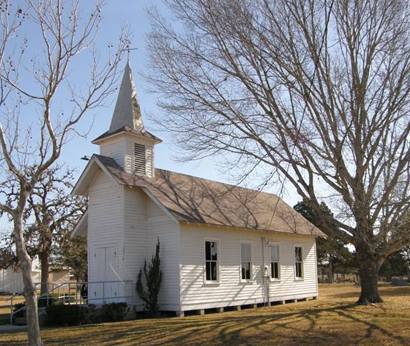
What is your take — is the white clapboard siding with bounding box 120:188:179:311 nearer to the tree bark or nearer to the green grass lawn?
the green grass lawn

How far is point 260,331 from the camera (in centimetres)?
1534

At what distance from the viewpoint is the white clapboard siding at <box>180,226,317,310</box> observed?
74.9 ft

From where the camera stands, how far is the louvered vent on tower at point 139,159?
24625mm

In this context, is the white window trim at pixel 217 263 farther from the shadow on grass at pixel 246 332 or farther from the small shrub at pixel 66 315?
the small shrub at pixel 66 315

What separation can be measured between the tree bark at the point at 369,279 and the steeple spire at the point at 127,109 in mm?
11570

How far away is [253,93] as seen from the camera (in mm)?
20625

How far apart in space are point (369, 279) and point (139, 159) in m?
11.2

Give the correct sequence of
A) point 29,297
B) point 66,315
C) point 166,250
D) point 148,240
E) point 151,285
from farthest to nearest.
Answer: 1. point 148,240
2. point 166,250
3. point 151,285
4. point 66,315
5. point 29,297

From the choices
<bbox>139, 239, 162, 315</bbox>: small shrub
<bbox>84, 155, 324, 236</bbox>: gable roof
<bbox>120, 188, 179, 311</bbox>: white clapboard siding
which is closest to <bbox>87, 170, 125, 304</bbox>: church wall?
<bbox>120, 188, 179, 311</bbox>: white clapboard siding

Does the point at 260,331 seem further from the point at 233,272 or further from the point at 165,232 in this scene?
the point at 233,272

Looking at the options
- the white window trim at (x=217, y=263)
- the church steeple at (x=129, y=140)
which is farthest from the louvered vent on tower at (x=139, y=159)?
the white window trim at (x=217, y=263)

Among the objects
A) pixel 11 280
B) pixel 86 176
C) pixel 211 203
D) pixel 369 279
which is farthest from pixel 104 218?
pixel 11 280

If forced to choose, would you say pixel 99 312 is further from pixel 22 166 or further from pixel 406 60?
pixel 406 60

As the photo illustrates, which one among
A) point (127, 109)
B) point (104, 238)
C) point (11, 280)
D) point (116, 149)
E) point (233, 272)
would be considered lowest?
point (11, 280)
